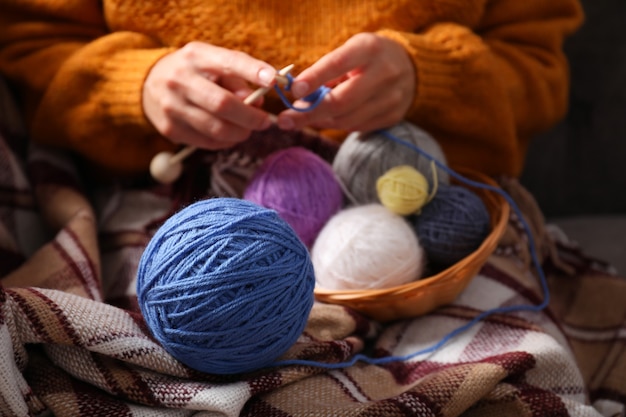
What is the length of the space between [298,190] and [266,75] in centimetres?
16

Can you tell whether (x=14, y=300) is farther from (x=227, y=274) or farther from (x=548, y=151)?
(x=548, y=151)

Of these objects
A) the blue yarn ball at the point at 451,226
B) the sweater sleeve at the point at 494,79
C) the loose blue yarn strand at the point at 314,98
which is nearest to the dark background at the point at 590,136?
the sweater sleeve at the point at 494,79

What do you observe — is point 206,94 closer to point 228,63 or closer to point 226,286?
point 228,63

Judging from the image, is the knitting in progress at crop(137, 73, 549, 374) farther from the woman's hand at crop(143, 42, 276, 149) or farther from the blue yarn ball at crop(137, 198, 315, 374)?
the woman's hand at crop(143, 42, 276, 149)

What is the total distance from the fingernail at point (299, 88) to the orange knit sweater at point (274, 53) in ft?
0.43

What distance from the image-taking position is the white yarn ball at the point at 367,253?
0.75 metres

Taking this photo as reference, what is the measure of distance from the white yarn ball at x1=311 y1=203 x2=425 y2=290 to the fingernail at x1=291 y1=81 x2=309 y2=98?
0.50ft

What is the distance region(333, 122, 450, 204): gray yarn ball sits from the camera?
820 millimetres

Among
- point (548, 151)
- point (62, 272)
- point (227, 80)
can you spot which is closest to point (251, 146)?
point (227, 80)

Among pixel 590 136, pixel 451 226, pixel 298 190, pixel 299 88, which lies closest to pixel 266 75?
pixel 299 88

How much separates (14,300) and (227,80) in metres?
0.31

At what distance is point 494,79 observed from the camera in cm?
88

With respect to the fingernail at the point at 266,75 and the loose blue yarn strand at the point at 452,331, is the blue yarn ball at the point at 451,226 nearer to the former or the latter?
the loose blue yarn strand at the point at 452,331

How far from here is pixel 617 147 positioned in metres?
1.10
